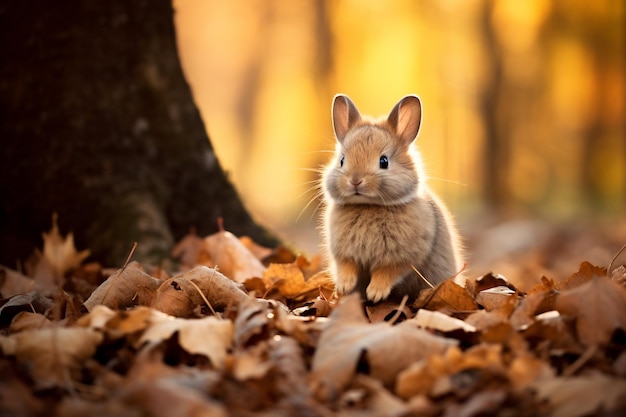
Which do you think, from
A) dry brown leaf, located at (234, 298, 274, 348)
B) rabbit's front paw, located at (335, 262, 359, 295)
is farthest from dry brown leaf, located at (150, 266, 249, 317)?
rabbit's front paw, located at (335, 262, 359, 295)

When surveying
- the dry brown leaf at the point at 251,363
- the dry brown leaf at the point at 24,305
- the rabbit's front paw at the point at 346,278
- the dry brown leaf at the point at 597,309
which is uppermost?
the dry brown leaf at the point at 597,309

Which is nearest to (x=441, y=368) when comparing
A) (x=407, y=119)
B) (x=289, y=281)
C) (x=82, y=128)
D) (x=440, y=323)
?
(x=440, y=323)

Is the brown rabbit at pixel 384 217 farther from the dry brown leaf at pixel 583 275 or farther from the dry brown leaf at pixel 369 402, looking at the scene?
the dry brown leaf at pixel 369 402

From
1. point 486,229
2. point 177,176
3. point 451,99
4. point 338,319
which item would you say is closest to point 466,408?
point 338,319

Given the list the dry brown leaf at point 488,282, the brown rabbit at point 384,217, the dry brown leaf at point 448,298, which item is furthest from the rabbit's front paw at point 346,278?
the dry brown leaf at point 488,282

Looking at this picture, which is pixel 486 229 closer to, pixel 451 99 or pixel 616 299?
pixel 451 99

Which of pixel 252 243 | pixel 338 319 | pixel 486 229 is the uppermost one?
pixel 338 319

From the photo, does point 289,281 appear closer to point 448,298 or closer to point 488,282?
point 448,298
